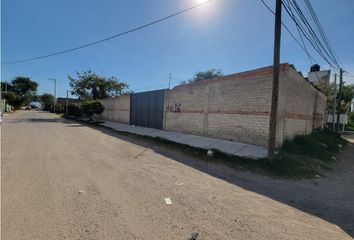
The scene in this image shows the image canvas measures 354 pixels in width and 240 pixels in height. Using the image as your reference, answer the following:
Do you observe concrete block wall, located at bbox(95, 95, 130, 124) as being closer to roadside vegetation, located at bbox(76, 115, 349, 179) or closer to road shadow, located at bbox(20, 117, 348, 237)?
roadside vegetation, located at bbox(76, 115, 349, 179)

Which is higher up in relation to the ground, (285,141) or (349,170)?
(285,141)

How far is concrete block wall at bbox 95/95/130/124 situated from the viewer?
2309cm

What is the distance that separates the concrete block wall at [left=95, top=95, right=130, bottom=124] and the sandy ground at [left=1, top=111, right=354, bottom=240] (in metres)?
16.0

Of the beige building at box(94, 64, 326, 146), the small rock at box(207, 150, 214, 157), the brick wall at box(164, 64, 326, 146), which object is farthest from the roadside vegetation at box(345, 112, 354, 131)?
the small rock at box(207, 150, 214, 157)

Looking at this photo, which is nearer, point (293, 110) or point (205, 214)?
point (205, 214)

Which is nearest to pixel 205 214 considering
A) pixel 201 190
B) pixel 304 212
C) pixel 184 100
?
pixel 201 190

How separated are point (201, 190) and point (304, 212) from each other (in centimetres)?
207

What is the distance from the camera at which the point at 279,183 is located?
6.08 meters

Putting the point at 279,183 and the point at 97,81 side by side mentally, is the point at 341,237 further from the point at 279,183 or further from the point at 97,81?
the point at 97,81

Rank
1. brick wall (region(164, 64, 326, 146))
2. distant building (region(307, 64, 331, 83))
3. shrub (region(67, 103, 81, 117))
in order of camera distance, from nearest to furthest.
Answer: brick wall (region(164, 64, 326, 146))
distant building (region(307, 64, 331, 83))
shrub (region(67, 103, 81, 117))

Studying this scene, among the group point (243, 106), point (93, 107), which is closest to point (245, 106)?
point (243, 106)

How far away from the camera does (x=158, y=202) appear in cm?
423

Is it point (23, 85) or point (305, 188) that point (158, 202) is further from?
point (23, 85)

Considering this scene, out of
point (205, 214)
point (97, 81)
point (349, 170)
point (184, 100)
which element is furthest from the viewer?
point (97, 81)
